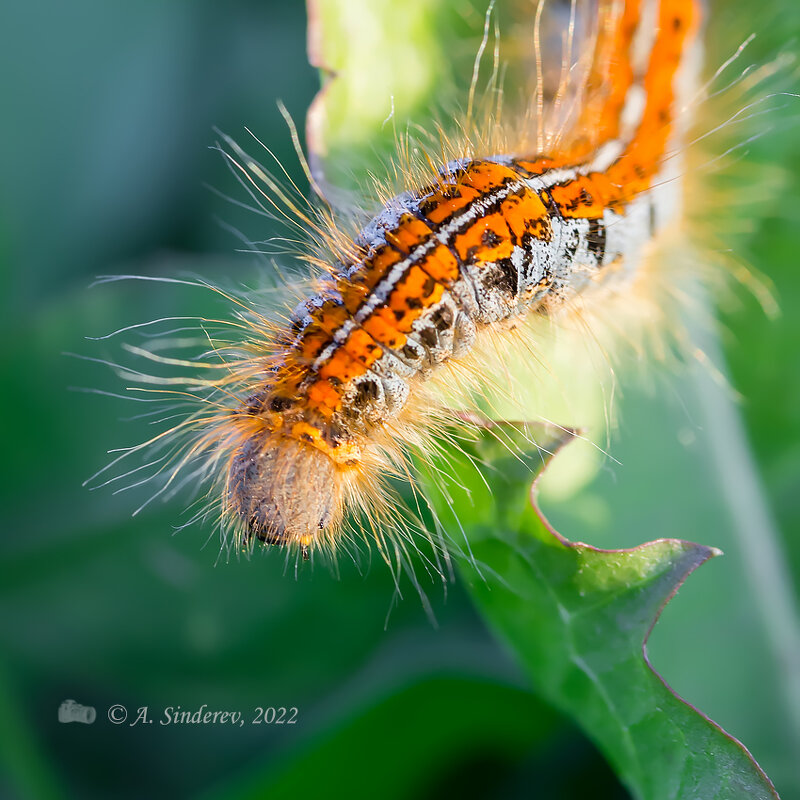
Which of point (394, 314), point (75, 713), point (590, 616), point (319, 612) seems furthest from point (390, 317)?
point (75, 713)

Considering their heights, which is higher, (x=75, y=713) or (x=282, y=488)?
(x=282, y=488)

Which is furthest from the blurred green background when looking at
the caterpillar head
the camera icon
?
the caterpillar head

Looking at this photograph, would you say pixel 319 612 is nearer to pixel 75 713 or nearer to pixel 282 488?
pixel 75 713

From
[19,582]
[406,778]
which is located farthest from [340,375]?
[19,582]

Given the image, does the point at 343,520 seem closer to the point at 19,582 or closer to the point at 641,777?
the point at 641,777

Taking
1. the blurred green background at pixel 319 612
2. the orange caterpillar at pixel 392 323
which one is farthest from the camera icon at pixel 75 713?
the orange caterpillar at pixel 392 323
